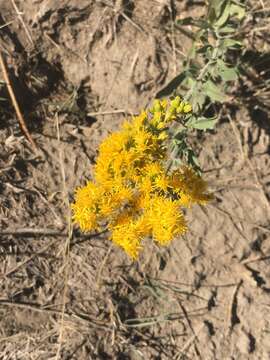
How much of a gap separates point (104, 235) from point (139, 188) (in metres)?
1.02

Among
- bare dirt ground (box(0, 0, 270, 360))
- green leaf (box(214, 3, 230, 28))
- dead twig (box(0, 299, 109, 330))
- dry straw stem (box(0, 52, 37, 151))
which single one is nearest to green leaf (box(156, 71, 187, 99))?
green leaf (box(214, 3, 230, 28))

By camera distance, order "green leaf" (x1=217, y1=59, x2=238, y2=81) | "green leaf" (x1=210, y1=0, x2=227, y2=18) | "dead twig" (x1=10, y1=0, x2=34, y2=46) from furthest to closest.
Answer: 1. "dead twig" (x1=10, y1=0, x2=34, y2=46)
2. "green leaf" (x1=210, y1=0, x2=227, y2=18)
3. "green leaf" (x1=217, y1=59, x2=238, y2=81)

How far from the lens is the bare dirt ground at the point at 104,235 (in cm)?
375

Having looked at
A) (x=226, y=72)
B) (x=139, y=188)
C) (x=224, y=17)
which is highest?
(x=224, y=17)

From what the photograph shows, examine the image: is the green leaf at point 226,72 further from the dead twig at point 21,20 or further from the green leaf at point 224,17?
the dead twig at point 21,20

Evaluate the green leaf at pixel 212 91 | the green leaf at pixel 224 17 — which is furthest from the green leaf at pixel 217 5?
the green leaf at pixel 212 91

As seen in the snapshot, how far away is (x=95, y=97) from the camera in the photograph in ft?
13.5

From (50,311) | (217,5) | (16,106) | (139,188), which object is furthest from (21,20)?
(50,311)

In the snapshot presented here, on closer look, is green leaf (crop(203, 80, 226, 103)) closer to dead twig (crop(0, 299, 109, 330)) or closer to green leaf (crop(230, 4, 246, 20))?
green leaf (crop(230, 4, 246, 20))

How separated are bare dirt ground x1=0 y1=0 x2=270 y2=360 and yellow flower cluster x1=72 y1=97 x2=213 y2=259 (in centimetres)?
90

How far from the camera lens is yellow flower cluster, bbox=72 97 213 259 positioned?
2.92 meters

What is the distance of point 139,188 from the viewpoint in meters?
3.04

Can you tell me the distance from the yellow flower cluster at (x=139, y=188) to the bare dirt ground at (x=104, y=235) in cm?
90

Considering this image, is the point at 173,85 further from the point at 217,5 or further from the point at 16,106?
the point at 16,106
